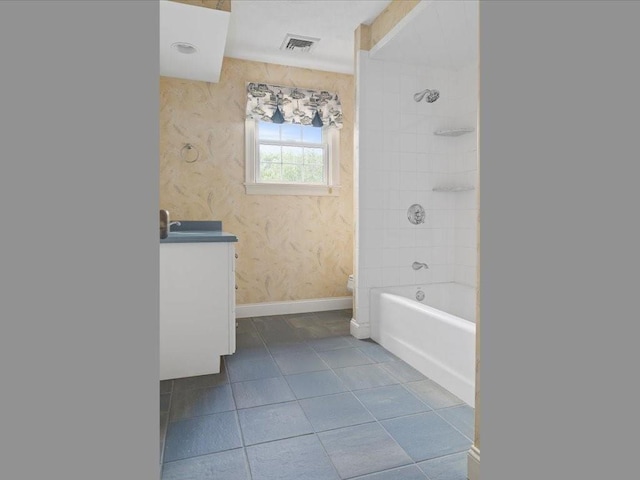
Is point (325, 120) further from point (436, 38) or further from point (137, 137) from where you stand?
point (137, 137)

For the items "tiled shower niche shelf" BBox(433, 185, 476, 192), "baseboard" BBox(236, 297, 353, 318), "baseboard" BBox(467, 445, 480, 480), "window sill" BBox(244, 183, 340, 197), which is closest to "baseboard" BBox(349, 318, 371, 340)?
"baseboard" BBox(236, 297, 353, 318)

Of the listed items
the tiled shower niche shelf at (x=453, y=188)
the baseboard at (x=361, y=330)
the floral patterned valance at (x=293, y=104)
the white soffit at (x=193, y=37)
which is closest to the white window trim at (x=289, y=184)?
the floral patterned valance at (x=293, y=104)

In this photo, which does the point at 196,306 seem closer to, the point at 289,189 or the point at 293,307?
the point at 293,307

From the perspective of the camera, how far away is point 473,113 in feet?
9.69

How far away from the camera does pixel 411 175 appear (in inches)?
115

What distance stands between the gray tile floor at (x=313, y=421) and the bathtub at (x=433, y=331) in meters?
0.07

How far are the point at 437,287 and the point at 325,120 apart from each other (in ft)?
6.00

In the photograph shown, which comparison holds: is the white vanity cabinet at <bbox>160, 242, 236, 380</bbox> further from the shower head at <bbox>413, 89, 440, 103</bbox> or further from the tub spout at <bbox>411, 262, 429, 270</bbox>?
the shower head at <bbox>413, 89, 440, 103</bbox>

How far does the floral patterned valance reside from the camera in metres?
3.31

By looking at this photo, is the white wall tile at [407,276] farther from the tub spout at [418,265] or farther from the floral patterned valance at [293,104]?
the floral patterned valance at [293,104]

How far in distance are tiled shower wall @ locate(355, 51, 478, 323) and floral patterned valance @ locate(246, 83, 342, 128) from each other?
81cm

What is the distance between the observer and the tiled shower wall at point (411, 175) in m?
2.79

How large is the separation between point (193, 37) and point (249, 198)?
1365 millimetres

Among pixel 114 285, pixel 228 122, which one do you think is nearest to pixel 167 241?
pixel 228 122
